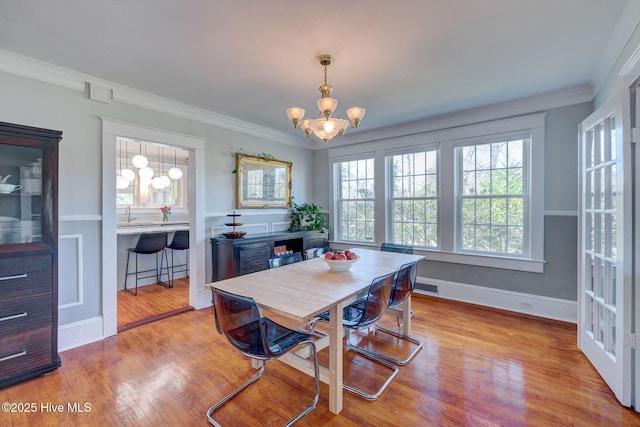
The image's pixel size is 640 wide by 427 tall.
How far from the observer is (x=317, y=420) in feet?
5.78

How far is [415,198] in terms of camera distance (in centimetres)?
433

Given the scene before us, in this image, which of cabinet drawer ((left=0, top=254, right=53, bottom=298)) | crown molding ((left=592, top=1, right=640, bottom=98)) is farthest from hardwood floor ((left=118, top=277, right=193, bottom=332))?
crown molding ((left=592, top=1, right=640, bottom=98))

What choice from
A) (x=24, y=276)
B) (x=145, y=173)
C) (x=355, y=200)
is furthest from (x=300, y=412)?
(x=145, y=173)

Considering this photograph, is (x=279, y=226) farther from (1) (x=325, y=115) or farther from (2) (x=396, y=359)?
(2) (x=396, y=359)

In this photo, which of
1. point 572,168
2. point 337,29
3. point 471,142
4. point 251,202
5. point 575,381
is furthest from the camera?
point 251,202

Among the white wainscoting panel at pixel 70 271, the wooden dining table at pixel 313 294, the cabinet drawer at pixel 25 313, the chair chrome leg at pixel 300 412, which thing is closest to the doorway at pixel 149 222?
the white wainscoting panel at pixel 70 271

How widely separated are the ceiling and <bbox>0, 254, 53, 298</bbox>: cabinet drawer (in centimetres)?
167

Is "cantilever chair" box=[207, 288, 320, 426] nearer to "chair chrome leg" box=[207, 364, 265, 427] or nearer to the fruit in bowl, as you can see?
"chair chrome leg" box=[207, 364, 265, 427]

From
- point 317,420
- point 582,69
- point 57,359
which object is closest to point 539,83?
point 582,69

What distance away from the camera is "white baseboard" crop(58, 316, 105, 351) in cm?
262

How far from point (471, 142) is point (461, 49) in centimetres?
180

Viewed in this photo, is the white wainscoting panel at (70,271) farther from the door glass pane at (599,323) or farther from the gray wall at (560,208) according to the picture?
the gray wall at (560,208)

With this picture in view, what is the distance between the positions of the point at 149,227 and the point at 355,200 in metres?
3.59

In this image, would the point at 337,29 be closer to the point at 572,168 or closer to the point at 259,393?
the point at 259,393
